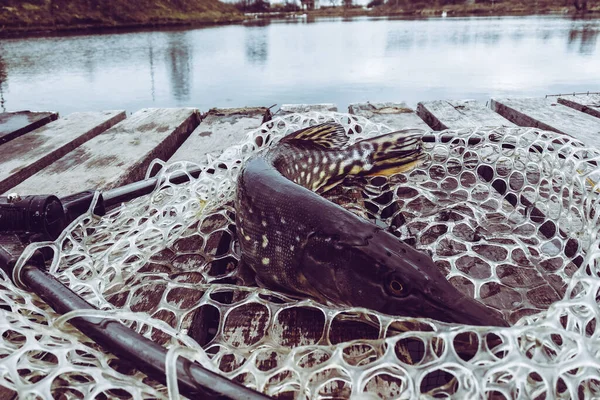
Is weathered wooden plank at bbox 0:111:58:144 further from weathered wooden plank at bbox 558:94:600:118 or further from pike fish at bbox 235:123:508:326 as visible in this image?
weathered wooden plank at bbox 558:94:600:118

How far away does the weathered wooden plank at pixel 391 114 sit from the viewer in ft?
13.7

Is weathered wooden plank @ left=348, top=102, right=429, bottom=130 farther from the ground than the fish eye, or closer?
farther from the ground

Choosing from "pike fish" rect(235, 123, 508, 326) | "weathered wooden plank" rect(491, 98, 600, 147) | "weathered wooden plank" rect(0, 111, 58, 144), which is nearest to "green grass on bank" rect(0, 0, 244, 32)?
"weathered wooden plank" rect(0, 111, 58, 144)

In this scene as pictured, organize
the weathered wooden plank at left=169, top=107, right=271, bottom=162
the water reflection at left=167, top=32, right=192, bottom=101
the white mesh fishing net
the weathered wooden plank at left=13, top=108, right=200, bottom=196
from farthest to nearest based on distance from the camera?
the water reflection at left=167, top=32, right=192, bottom=101
the weathered wooden plank at left=169, top=107, right=271, bottom=162
the weathered wooden plank at left=13, top=108, right=200, bottom=196
the white mesh fishing net

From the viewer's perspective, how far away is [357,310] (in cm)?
123

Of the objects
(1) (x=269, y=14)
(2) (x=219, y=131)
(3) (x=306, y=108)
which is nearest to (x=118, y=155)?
(2) (x=219, y=131)

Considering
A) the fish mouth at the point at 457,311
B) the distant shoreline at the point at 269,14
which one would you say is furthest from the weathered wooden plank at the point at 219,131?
the distant shoreline at the point at 269,14

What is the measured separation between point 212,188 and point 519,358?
1.84 meters

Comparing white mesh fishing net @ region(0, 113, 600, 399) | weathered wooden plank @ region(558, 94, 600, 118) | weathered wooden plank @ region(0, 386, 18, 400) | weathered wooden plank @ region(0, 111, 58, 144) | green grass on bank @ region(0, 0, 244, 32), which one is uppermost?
green grass on bank @ region(0, 0, 244, 32)

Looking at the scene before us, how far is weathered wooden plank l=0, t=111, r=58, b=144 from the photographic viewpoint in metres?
4.04

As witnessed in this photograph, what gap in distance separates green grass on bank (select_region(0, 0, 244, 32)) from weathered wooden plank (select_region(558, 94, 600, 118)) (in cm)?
3650

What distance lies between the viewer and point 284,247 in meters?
1.79

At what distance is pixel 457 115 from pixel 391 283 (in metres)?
3.37

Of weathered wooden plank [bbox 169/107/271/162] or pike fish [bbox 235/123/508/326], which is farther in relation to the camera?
weathered wooden plank [bbox 169/107/271/162]
